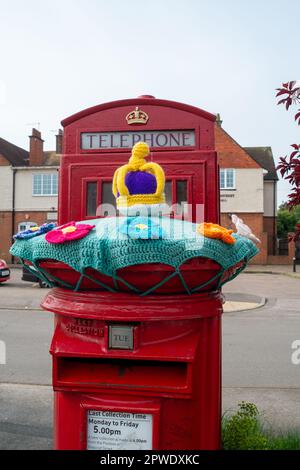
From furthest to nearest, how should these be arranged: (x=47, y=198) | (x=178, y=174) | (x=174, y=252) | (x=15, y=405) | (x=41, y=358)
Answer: (x=47, y=198) < (x=41, y=358) < (x=15, y=405) < (x=178, y=174) < (x=174, y=252)

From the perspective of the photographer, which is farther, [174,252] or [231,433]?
[231,433]

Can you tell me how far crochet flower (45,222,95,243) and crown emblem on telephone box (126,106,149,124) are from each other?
0.79 metres

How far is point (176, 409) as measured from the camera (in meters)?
2.29

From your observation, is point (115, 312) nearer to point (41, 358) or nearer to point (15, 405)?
point (15, 405)

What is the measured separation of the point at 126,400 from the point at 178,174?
1.25m

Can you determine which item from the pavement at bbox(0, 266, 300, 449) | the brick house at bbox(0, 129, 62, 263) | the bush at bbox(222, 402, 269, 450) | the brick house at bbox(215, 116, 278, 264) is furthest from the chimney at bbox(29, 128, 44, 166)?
the bush at bbox(222, 402, 269, 450)

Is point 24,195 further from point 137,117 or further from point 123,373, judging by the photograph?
point 123,373

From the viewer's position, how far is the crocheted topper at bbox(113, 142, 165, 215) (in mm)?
2393

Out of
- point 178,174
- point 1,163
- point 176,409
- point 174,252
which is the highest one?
point 1,163

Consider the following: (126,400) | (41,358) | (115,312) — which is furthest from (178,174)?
(41,358)

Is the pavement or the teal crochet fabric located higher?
the teal crochet fabric

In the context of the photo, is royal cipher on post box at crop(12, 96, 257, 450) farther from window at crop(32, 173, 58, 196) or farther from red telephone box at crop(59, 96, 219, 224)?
window at crop(32, 173, 58, 196)

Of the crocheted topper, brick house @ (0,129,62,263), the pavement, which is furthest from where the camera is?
brick house @ (0,129,62,263)

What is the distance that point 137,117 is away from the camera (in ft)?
8.68
